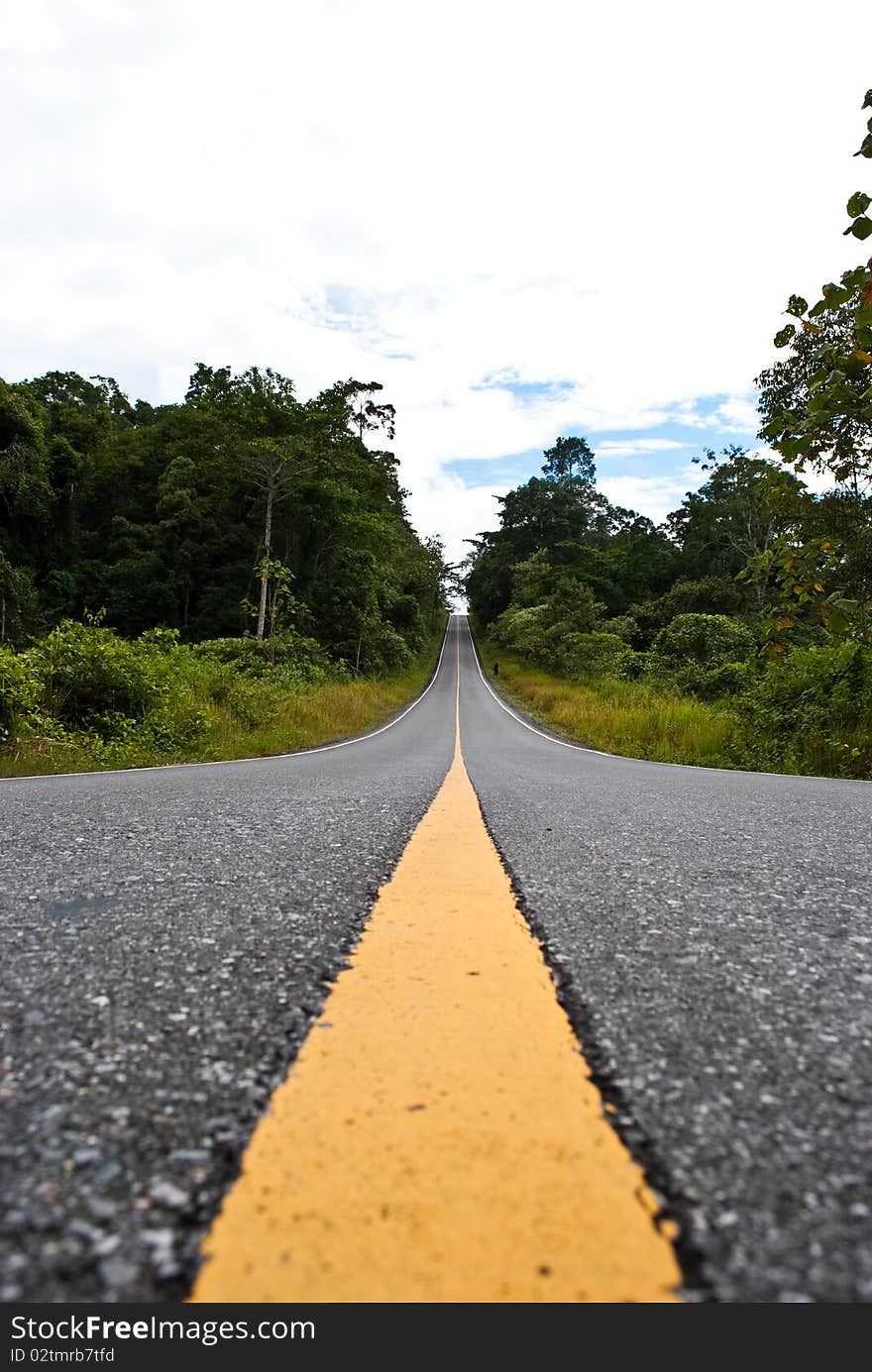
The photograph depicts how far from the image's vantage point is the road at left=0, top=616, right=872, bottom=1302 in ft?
2.07

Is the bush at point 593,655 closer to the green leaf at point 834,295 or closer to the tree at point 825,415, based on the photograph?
the tree at point 825,415

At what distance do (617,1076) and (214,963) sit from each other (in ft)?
2.60

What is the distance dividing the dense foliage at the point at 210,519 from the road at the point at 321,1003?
19080 millimetres

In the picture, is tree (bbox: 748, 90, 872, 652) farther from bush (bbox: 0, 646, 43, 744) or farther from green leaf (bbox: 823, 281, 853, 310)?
bush (bbox: 0, 646, 43, 744)

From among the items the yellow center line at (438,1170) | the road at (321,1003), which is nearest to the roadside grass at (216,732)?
the road at (321,1003)

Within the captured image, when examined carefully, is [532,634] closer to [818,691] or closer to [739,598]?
[739,598]

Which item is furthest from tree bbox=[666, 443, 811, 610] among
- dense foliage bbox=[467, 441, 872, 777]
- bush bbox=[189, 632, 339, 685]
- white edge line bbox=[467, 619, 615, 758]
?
bush bbox=[189, 632, 339, 685]

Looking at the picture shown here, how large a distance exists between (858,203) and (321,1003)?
2629mm

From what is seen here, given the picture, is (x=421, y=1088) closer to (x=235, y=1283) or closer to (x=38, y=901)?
(x=235, y=1283)

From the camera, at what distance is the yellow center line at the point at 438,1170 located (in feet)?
1.90

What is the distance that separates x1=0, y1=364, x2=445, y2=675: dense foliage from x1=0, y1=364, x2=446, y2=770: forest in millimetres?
74

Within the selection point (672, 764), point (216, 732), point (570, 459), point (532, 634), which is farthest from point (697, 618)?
point (570, 459)

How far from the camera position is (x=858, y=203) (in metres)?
1.96
